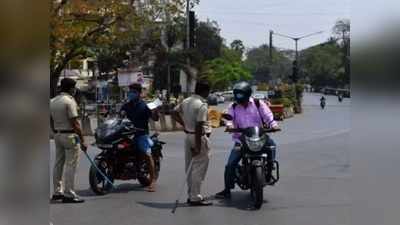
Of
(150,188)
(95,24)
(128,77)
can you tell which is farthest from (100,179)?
(128,77)

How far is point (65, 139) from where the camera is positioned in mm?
7500

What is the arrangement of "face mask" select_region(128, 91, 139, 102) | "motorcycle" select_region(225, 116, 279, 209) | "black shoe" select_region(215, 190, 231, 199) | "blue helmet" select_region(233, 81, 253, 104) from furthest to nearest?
1. "face mask" select_region(128, 91, 139, 102)
2. "black shoe" select_region(215, 190, 231, 199)
3. "blue helmet" select_region(233, 81, 253, 104)
4. "motorcycle" select_region(225, 116, 279, 209)

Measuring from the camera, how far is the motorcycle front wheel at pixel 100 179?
831 cm

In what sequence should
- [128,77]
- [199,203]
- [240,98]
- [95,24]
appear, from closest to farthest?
[199,203] → [240,98] → [95,24] → [128,77]

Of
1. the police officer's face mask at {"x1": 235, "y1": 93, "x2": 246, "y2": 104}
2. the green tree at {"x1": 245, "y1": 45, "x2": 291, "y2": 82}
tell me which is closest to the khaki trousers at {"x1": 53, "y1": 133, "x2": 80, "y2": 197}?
the police officer's face mask at {"x1": 235, "y1": 93, "x2": 246, "y2": 104}

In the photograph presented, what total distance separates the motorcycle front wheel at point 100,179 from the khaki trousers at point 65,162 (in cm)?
52

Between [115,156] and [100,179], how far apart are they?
36 centimetres

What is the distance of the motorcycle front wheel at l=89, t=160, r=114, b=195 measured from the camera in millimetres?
8312

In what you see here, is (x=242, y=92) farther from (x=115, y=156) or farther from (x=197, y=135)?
(x=115, y=156)

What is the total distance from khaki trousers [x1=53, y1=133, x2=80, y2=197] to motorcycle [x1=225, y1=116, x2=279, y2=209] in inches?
74.5

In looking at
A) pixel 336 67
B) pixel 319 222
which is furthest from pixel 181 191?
pixel 336 67

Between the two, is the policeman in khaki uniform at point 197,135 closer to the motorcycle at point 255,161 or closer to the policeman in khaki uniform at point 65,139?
the motorcycle at point 255,161

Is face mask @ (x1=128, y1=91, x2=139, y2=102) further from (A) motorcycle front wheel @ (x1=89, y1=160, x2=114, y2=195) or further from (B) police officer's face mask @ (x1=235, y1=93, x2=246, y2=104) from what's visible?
(B) police officer's face mask @ (x1=235, y1=93, x2=246, y2=104)
